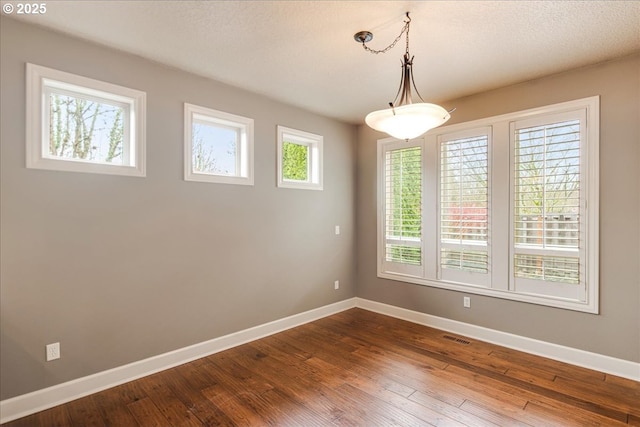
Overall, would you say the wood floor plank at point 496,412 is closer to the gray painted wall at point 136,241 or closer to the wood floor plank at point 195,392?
the wood floor plank at point 195,392

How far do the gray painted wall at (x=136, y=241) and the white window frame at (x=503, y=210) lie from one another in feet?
5.02

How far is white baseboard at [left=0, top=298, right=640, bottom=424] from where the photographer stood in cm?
227

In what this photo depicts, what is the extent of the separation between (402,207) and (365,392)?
8.03ft

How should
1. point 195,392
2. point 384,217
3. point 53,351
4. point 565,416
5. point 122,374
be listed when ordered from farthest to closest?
point 384,217
point 122,374
point 195,392
point 53,351
point 565,416

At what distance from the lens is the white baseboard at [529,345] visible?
2.75m

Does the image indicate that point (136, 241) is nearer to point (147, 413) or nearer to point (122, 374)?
point (122, 374)

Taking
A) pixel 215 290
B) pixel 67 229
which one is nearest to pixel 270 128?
pixel 215 290

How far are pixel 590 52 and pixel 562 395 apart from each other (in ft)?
9.22

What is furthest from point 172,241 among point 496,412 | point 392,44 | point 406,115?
point 496,412

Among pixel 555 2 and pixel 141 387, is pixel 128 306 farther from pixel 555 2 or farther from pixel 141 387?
pixel 555 2

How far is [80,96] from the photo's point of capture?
2.57 metres

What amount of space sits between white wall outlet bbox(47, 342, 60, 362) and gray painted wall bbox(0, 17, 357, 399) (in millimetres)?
29

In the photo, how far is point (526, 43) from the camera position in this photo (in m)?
2.51

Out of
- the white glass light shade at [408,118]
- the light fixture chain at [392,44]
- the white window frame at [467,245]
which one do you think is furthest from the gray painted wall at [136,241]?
the white glass light shade at [408,118]
